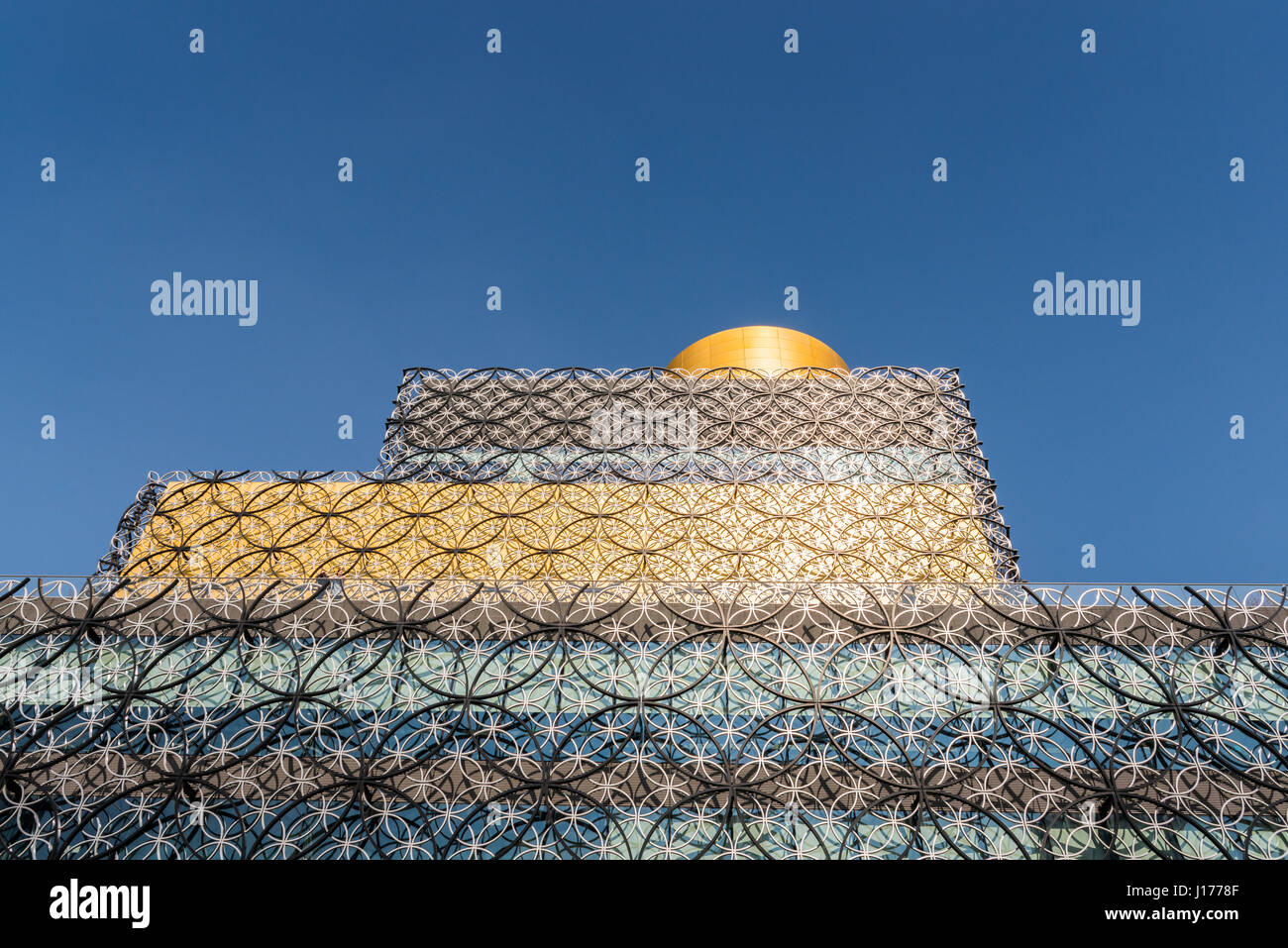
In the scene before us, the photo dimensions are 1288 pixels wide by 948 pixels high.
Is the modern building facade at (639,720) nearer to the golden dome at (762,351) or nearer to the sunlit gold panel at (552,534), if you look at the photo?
the sunlit gold panel at (552,534)

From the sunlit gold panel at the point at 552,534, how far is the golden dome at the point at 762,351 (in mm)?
10140

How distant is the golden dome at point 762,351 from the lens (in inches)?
1142

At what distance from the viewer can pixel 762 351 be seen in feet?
95.7

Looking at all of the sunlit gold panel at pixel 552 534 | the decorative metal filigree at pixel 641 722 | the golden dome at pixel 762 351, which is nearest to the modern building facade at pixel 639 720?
the decorative metal filigree at pixel 641 722

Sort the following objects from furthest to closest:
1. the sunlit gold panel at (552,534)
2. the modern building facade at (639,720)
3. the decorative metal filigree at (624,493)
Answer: the decorative metal filigree at (624,493), the sunlit gold panel at (552,534), the modern building facade at (639,720)

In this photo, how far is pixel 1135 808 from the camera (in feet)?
33.2

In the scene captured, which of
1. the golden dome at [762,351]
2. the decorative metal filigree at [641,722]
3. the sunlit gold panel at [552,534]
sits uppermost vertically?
the golden dome at [762,351]

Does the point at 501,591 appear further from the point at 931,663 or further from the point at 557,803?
the point at 931,663

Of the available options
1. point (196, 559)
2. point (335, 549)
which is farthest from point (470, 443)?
point (196, 559)

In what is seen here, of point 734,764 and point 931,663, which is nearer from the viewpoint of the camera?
point 734,764

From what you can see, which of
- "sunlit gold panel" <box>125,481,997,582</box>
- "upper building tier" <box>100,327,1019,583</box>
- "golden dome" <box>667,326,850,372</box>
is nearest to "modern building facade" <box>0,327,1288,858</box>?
"upper building tier" <box>100,327,1019,583</box>

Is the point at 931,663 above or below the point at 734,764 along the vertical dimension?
above
